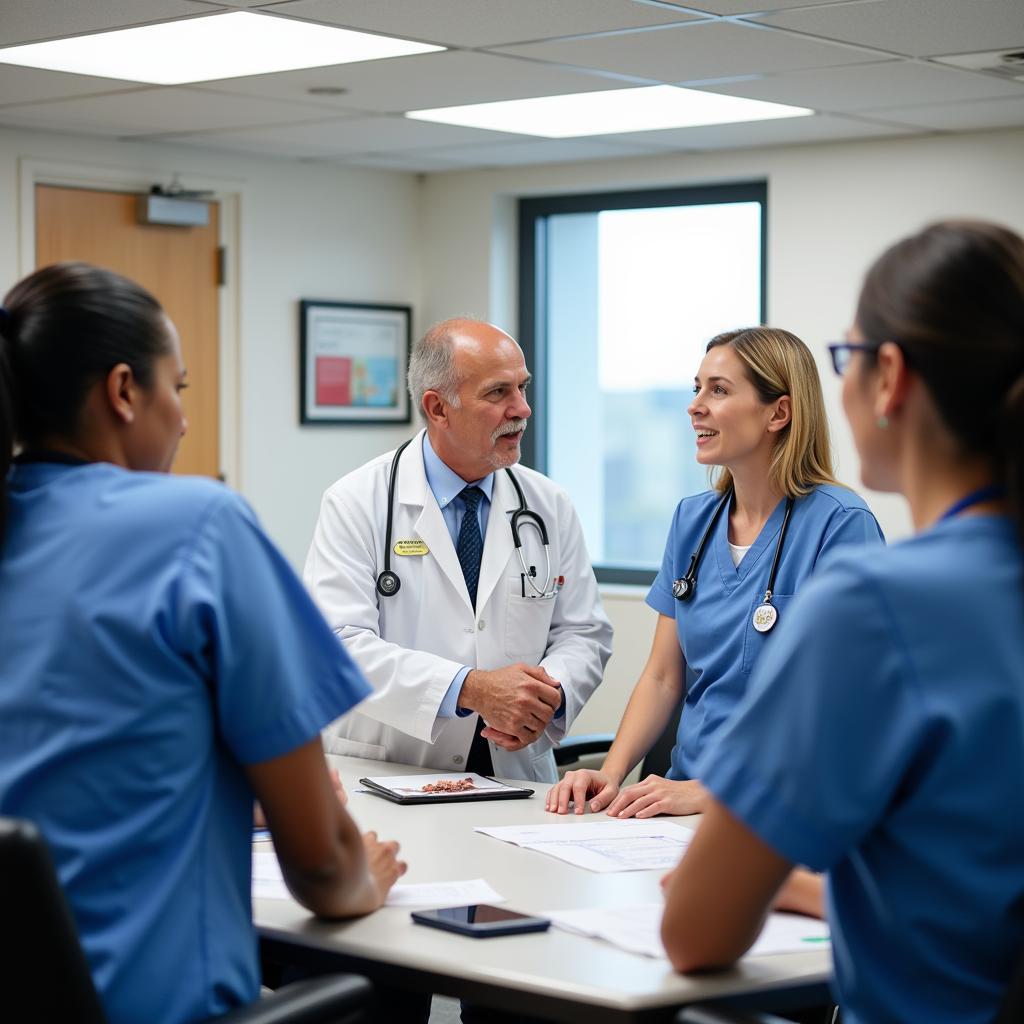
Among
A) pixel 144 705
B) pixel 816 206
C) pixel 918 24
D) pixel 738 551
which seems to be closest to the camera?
pixel 144 705

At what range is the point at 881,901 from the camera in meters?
1.29

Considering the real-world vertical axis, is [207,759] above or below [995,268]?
below

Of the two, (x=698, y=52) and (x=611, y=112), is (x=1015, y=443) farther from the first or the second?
(x=611, y=112)

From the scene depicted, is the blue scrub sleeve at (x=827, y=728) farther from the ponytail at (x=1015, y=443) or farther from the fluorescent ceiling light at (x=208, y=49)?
the fluorescent ceiling light at (x=208, y=49)

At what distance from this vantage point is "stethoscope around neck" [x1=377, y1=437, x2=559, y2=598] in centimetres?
288

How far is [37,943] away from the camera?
4.30 feet

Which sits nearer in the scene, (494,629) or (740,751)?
(740,751)

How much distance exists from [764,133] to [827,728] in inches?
156

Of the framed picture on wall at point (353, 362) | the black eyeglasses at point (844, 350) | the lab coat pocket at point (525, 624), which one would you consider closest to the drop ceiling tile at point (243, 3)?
the lab coat pocket at point (525, 624)

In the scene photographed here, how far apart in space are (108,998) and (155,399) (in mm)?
588

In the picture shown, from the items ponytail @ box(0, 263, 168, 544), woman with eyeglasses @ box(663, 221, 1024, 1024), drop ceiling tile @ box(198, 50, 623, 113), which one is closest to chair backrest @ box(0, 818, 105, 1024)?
ponytail @ box(0, 263, 168, 544)

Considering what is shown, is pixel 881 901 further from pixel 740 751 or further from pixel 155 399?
pixel 155 399

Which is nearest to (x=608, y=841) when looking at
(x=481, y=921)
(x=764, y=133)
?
(x=481, y=921)

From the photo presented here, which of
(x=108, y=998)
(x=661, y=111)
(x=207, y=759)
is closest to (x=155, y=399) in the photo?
(x=207, y=759)
